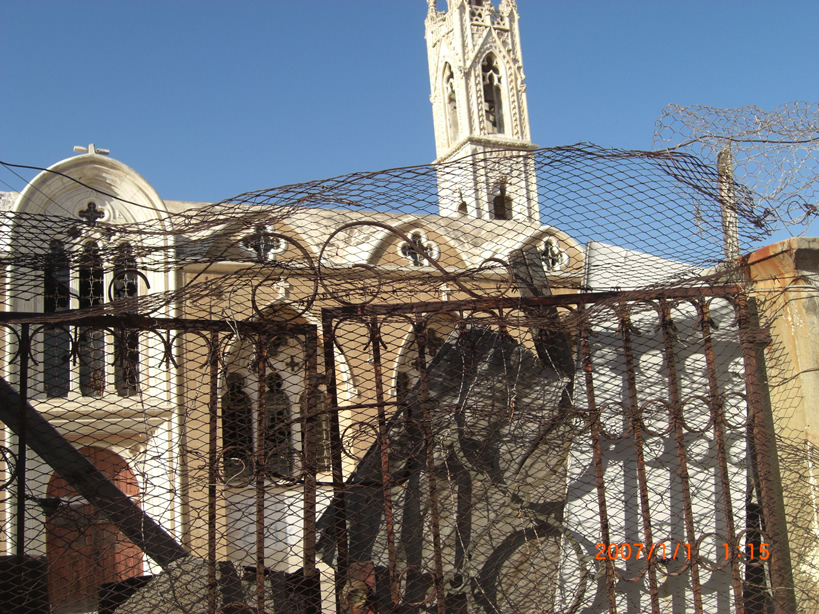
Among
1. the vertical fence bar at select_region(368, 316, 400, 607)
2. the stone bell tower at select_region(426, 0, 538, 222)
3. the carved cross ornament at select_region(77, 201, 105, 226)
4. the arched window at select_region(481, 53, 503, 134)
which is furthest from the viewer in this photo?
the arched window at select_region(481, 53, 503, 134)

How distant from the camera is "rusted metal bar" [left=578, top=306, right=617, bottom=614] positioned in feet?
9.90

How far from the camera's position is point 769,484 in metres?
3.23

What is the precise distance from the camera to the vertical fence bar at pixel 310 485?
3000 millimetres

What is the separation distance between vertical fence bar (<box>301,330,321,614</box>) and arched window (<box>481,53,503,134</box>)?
23.4 meters

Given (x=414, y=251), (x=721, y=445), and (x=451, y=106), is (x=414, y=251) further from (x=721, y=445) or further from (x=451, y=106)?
(x=451, y=106)

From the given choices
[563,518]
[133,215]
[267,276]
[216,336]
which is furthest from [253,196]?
[133,215]

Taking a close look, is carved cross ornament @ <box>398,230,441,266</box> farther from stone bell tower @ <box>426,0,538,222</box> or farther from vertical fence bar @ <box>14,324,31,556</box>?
stone bell tower @ <box>426,0,538,222</box>

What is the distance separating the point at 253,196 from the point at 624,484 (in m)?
1.99

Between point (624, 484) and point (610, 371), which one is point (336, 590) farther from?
point (610, 371)

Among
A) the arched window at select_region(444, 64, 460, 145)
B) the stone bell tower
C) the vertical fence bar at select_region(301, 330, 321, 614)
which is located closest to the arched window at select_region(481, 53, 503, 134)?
the stone bell tower

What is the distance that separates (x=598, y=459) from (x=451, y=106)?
24437 millimetres

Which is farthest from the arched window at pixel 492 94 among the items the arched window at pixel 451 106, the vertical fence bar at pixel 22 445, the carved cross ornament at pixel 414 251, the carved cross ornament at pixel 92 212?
Answer: the vertical fence bar at pixel 22 445
